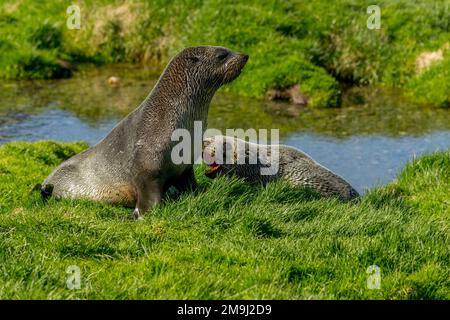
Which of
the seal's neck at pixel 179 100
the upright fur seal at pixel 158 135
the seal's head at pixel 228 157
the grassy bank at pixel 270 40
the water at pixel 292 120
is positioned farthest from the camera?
the grassy bank at pixel 270 40

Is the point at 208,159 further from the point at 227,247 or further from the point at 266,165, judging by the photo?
the point at 227,247

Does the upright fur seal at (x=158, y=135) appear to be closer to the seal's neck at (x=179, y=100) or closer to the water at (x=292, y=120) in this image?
the seal's neck at (x=179, y=100)

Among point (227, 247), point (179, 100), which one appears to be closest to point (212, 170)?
point (179, 100)

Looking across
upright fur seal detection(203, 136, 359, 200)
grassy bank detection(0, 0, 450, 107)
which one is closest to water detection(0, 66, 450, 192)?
grassy bank detection(0, 0, 450, 107)

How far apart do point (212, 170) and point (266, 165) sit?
802 millimetres

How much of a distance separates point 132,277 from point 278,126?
10.1 meters

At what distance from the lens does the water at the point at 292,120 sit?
13.9 m

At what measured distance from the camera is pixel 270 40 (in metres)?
18.4

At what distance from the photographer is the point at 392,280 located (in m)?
6.24

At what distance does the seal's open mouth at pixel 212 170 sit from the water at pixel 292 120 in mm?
2928

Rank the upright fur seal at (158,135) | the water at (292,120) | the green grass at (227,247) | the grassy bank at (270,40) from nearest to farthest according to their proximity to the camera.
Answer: the green grass at (227,247), the upright fur seal at (158,135), the water at (292,120), the grassy bank at (270,40)

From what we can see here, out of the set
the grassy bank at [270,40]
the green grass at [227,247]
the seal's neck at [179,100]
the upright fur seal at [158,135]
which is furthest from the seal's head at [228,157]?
the grassy bank at [270,40]

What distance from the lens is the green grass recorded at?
5727 millimetres

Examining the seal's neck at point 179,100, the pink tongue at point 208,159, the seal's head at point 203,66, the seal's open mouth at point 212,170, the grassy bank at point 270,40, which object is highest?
the grassy bank at point 270,40
